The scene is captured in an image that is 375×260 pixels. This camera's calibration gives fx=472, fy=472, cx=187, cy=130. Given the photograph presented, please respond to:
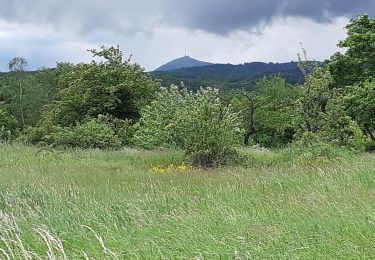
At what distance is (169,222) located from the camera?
5.61 metres

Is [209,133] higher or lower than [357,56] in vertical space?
lower

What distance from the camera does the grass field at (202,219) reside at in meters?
4.14

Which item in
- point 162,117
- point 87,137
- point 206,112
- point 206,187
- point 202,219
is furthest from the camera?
point 162,117

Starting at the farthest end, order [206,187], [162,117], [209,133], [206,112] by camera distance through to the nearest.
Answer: [162,117] < [206,112] < [209,133] < [206,187]

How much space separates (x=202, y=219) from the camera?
5559 mm

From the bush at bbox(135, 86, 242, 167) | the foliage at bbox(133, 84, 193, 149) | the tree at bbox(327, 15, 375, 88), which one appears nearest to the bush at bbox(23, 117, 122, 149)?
the foliage at bbox(133, 84, 193, 149)

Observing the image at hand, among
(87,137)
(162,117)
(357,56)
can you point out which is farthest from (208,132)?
(357,56)

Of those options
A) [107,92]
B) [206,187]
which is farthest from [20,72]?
[206,187]

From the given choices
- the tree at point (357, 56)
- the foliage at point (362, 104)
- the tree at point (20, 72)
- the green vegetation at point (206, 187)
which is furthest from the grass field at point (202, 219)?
the tree at point (20, 72)

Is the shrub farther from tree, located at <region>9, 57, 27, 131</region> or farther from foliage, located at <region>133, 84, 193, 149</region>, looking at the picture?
tree, located at <region>9, 57, 27, 131</region>

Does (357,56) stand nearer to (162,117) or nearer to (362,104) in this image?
(362,104)

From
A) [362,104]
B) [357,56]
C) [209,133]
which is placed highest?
[357,56]

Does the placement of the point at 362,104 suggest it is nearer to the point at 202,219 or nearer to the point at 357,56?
the point at 357,56

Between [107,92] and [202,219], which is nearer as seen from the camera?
[202,219]
